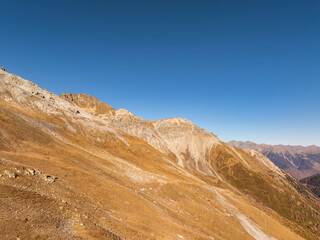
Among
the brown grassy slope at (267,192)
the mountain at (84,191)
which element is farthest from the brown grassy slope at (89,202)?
the brown grassy slope at (267,192)

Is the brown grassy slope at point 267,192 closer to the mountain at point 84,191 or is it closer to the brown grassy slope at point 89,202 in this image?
the mountain at point 84,191

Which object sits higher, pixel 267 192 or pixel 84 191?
pixel 84 191

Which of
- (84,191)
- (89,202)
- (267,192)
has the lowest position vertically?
(267,192)

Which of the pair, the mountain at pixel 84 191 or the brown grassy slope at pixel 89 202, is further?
the mountain at pixel 84 191

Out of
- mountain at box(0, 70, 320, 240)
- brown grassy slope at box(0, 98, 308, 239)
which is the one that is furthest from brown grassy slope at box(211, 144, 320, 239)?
brown grassy slope at box(0, 98, 308, 239)

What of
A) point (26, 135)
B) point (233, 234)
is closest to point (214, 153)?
point (233, 234)

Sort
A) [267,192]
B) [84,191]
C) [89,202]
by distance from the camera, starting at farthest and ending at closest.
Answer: [267,192], [84,191], [89,202]

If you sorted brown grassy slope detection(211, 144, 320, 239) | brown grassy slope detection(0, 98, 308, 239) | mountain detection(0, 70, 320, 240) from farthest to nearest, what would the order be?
1. brown grassy slope detection(211, 144, 320, 239)
2. mountain detection(0, 70, 320, 240)
3. brown grassy slope detection(0, 98, 308, 239)

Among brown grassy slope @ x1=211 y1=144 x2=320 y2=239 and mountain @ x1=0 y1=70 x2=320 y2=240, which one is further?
brown grassy slope @ x1=211 y1=144 x2=320 y2=239

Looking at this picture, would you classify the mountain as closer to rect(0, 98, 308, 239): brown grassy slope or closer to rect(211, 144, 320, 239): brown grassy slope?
rect(0, 98, 308, 239): brown grassy slope

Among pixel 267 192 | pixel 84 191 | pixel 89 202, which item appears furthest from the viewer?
pixel 267 192

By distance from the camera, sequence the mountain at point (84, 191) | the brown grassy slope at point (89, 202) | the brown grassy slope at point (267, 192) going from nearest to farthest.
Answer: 1. the brown grassy slope at point (89, 202)
2. the mountain at point (84, 191)
3. the brown grassy slope at point (267, 192)

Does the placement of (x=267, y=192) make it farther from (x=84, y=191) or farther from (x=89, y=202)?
(x=89, y=202)

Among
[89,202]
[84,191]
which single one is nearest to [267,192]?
[84,191]
